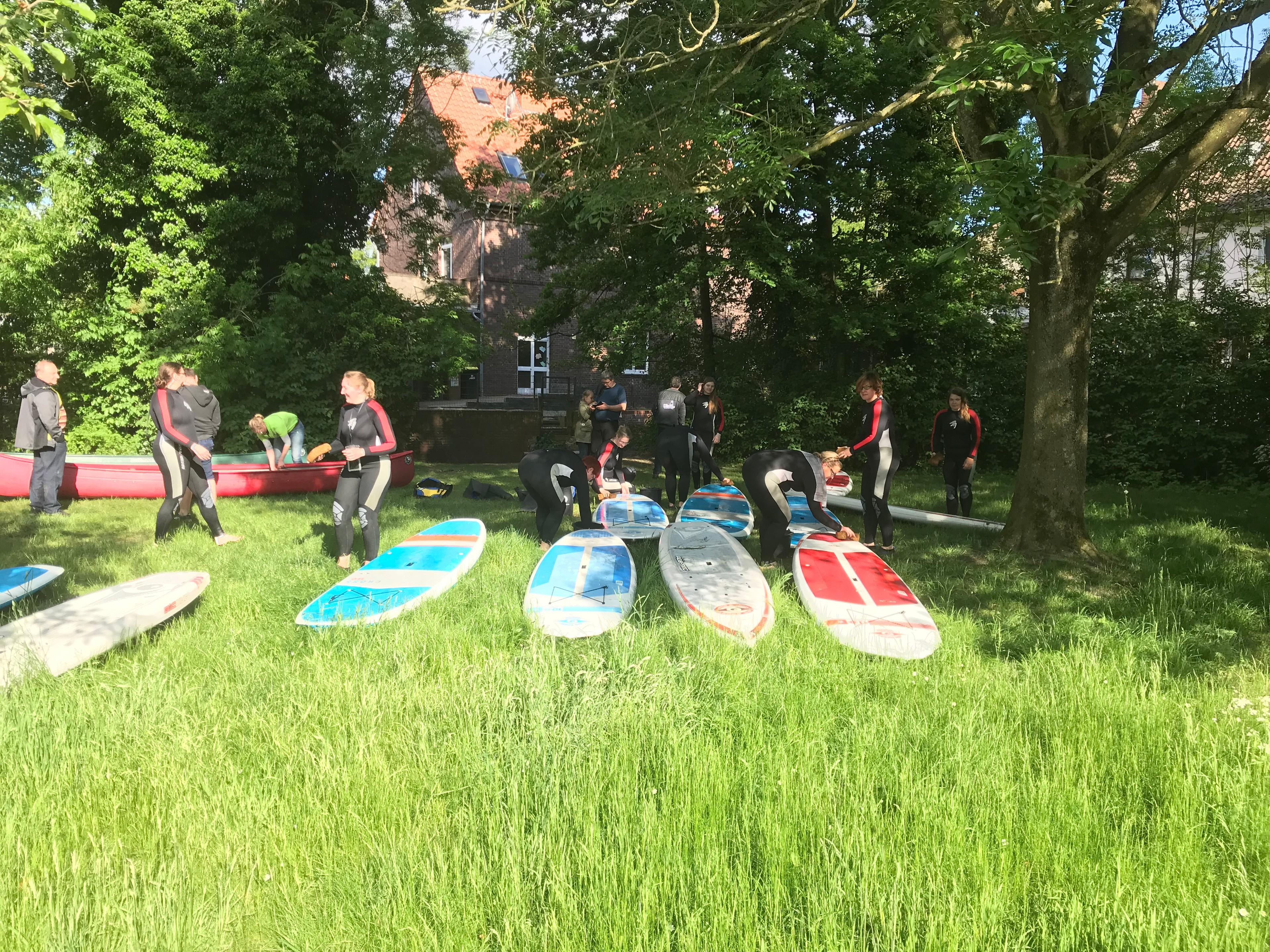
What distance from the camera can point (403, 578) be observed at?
596 cm

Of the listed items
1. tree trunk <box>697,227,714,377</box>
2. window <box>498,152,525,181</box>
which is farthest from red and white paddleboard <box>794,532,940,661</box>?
window <box>498,152,525,181</box>

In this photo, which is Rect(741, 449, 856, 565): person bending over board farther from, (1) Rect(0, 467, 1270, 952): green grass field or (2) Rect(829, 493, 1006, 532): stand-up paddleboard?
(1) Rect(0, 467, 1270, 952): green grass field

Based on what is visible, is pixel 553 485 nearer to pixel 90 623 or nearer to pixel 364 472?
pixel 364 472

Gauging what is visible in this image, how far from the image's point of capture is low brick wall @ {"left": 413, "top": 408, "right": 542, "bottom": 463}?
59.4ft

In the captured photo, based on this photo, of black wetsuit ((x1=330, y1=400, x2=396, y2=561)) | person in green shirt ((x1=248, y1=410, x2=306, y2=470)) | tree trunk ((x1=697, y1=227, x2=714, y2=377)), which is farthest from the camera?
tree trunk ((x1=697, y1=227, x2=714, y2=377))

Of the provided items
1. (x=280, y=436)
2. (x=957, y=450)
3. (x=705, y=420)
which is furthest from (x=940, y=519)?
(x=280, y=436)

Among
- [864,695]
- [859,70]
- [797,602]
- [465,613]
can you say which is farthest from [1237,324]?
[465,613]

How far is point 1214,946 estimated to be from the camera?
2.20 meters

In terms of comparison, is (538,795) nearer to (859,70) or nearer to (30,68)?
(30,68)

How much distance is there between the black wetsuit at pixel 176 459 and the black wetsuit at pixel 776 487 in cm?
544

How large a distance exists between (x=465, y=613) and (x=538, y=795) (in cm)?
247

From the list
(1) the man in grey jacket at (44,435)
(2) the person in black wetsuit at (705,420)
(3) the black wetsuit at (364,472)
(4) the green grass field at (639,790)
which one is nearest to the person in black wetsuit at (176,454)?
(3) the black wetsuit at (364,472)

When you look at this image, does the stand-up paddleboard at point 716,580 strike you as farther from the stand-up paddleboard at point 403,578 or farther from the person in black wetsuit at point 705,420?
the person in black wetsuit at point 705,420

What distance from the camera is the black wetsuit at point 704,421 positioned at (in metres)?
11.5
